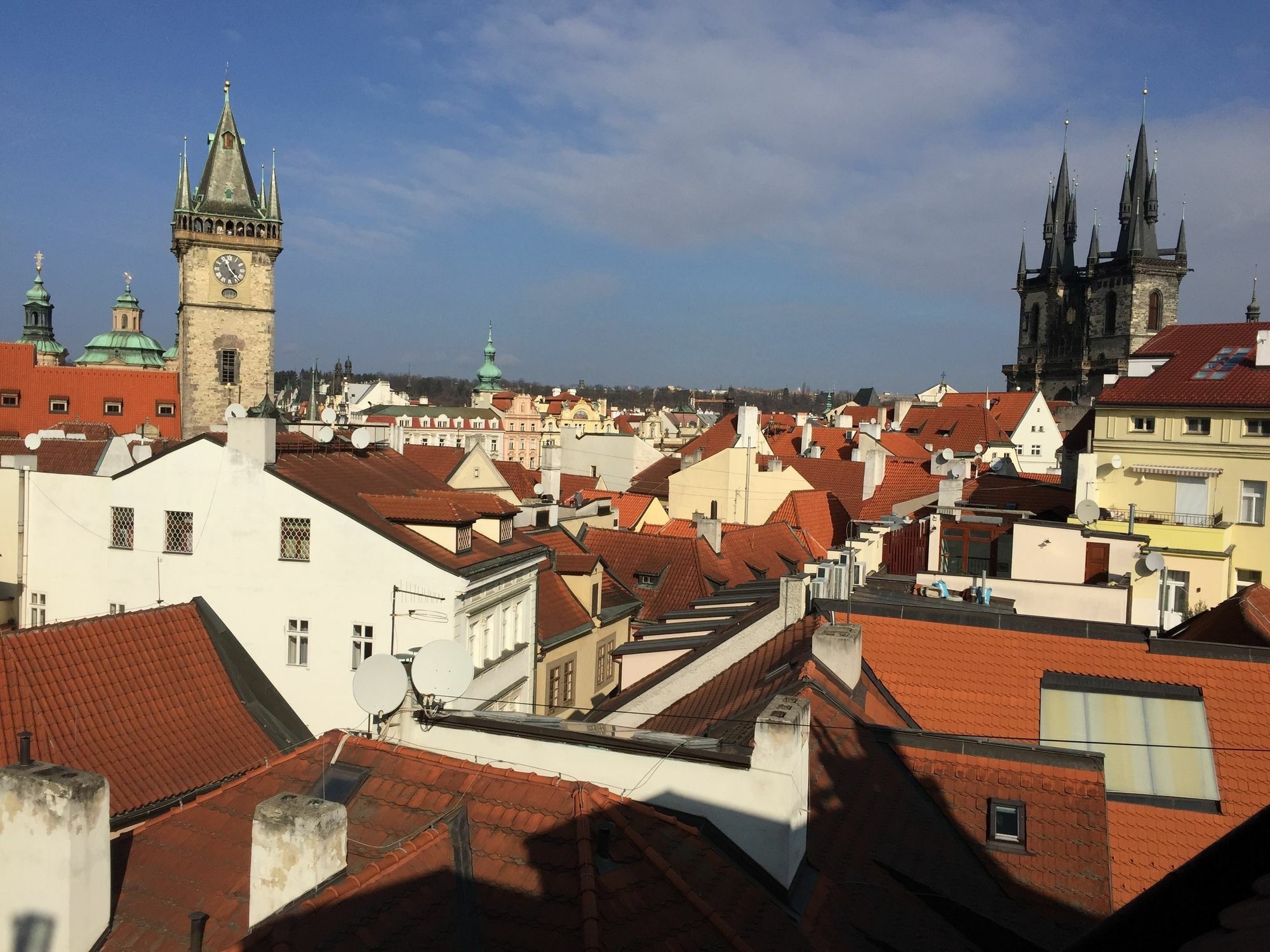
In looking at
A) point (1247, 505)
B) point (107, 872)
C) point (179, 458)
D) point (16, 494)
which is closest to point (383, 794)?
point (107, 872)

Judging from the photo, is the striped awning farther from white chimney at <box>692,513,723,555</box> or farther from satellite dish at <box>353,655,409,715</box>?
satellite dish at <box>353,655,409,715</box>

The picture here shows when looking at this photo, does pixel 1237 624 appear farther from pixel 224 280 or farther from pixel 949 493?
pixel 224 280

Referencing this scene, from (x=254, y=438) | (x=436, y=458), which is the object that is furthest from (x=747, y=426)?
(x=254, y=438)

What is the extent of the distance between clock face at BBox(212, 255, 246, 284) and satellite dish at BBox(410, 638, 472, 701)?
203 ft

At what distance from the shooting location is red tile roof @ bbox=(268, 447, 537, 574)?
55.3 ft

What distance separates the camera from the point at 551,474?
3884cm

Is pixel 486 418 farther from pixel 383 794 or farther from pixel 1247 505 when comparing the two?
pixel 383 794

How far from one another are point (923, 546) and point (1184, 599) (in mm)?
5540

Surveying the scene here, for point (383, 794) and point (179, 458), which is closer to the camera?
point (383, 794)

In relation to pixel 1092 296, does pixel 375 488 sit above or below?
below

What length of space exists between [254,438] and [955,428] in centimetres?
6284

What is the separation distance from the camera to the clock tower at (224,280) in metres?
64.0

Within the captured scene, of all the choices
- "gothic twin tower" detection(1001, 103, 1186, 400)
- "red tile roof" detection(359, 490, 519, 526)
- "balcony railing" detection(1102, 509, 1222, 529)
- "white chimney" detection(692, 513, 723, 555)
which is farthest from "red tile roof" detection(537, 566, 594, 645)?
"gothic twin tower" detection(1001, 103, 1186, 400)

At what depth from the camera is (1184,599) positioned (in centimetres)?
2162
